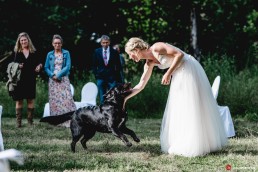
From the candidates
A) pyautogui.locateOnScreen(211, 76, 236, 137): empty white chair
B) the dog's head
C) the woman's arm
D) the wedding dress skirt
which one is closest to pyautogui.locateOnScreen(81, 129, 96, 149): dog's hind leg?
the dog's head

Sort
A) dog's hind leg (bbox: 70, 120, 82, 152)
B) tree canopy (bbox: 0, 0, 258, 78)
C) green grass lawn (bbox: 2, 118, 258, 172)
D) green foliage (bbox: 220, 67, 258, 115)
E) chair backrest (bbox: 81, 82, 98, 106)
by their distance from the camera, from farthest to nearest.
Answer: tree canopy (bbox: 0, 0, 258, 78) < green foliage (bbox: 220, 67, 258, 115) < chair backrest (bbox: 81, 82, 98, 106) < dog's hind leg (bbox: 70, 120, 82, 152) < green grass lawn (bbox: 2, 118, 258, 172)

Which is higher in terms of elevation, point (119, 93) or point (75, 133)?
point (119, 93)

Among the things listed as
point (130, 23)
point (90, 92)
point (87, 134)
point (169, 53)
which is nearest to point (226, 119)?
point (87, 134)

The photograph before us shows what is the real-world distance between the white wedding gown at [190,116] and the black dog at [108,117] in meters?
0.54

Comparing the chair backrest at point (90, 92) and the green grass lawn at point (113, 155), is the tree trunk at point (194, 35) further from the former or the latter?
the green grass lawn at point (113, 155)

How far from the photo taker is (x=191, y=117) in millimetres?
6930

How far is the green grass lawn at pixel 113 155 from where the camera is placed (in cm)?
613

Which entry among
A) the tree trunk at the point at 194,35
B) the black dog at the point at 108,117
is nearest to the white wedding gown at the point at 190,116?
the black dog at the point at 108,117

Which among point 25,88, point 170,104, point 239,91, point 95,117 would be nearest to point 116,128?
point 95,117

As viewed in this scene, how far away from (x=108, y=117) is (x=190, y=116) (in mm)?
1151

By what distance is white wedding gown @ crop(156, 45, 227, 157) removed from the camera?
691cm

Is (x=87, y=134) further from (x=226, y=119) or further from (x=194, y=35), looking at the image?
(x=194, y=35)

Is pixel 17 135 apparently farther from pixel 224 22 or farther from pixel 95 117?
pixel 224 22

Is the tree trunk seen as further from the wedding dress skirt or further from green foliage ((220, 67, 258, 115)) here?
the wedding dress skirt
